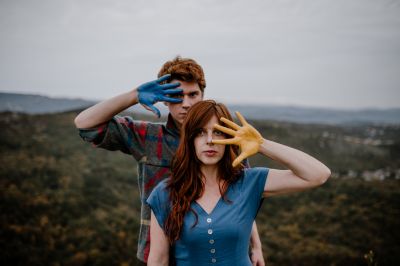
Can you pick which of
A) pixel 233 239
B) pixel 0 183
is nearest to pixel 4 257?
pixel 0 183

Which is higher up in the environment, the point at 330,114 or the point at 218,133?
the point at 330,114

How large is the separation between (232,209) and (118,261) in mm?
4934

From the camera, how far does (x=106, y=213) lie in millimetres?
7770

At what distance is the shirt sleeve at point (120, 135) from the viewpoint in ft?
6.45

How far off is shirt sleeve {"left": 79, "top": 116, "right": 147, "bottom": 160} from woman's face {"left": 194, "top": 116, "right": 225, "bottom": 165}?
0.55 meters

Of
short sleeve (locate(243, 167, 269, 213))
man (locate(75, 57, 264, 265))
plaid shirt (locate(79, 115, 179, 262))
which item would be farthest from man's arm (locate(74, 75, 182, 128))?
short sleeve (locate(243, 167, 269, 213))

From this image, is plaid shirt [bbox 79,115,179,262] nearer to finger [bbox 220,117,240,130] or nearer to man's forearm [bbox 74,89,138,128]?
man's forearm [bbox 74,89,138,128]

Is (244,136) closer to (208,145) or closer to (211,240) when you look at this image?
(208,145)

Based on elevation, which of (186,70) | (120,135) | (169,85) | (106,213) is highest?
(186,70)

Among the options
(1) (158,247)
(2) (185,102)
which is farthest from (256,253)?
(2) (185,102)

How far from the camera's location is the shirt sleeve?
1.97 metres

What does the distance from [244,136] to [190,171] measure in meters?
0.38

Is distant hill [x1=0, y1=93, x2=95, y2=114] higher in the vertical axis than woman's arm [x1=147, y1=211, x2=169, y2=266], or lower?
higher

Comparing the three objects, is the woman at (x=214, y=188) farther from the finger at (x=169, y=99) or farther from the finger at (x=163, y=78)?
the finger at (x=163, y=78)
